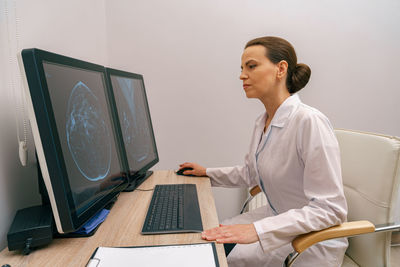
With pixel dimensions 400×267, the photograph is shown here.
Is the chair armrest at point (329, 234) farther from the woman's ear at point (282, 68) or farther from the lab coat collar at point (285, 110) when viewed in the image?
the woman's ear at point (282, 68)

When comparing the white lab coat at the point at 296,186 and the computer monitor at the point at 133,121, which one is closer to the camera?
the white lab coat at the point at 296,186

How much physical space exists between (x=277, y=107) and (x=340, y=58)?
3.41 feet

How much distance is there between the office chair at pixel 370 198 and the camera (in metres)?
1.01

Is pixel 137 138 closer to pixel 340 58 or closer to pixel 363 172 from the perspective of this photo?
pixel 363 172

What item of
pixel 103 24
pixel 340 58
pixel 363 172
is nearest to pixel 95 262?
pixel 363 172

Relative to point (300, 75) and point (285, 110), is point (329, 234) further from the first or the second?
point (300, 75)

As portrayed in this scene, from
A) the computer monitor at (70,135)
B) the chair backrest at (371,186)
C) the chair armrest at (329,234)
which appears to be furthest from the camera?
the chair backrest at (371,186)

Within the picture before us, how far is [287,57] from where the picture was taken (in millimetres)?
1218

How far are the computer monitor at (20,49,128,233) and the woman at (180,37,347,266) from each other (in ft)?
1.18

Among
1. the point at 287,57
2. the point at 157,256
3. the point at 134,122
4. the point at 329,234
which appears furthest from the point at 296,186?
the point at 134,122

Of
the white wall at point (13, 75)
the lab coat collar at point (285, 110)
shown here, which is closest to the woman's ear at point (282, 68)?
the lab coat collar at point (285, 110)

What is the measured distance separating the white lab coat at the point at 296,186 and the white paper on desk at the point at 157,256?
0.93 ft

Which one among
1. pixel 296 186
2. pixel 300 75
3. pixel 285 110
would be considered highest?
pixel 300 75

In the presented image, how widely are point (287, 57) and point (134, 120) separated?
74 centimetres
